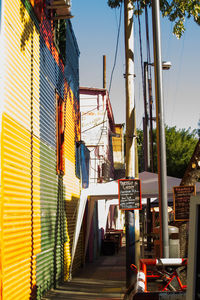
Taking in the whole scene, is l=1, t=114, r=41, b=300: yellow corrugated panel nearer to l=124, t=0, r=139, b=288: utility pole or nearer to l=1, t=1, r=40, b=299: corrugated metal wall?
l=1, t=1, r=40, b=299: corrugated metal wall

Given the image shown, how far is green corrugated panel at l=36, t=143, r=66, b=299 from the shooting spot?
36.8 feet

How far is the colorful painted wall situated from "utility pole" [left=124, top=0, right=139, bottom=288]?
1900 mm

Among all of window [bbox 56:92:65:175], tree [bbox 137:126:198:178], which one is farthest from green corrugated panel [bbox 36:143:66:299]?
tree [bbox 137:126:198:178]

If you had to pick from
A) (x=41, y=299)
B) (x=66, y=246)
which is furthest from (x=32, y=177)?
(x=66, y=246)

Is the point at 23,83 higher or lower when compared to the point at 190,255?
higher

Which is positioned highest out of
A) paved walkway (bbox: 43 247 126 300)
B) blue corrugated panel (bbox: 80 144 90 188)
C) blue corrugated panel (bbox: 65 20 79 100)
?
blue corrugated panel (bbox: 65 20 79 100)

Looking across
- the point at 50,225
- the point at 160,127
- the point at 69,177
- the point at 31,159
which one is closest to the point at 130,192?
the point at 160,127

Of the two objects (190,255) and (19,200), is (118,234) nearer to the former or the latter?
(19,200)

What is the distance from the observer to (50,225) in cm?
1234

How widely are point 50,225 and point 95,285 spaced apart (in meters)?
2.59

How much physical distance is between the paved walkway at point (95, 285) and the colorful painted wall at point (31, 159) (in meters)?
0.38

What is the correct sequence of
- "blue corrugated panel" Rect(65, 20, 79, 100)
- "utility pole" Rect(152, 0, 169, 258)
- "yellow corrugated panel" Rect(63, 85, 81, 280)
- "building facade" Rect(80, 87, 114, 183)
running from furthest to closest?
"building facade" Rect(80, 87, 114, 183)
"blue corrugated panel" Rect(65, 20, 79, 100)
"yellow corrugated panel" Rect(63, 85, 81, 280)
"utility pole" Rect(152, 0, 169, 258)

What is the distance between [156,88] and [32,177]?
121 inches

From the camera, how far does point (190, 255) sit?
2.69m
